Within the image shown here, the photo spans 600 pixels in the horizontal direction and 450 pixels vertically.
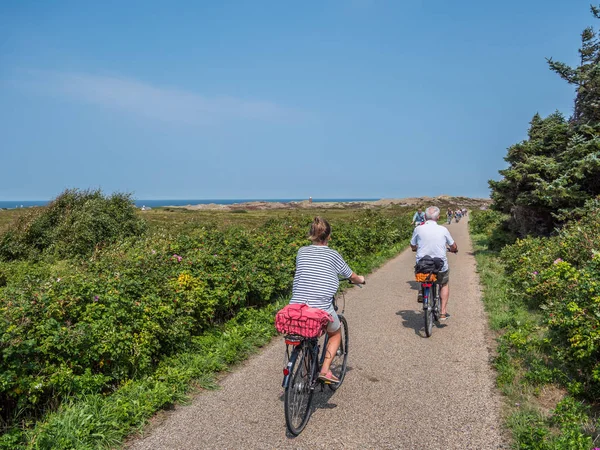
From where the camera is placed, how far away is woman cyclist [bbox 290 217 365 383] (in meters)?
4.29

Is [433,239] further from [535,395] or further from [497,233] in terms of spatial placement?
[497,233]

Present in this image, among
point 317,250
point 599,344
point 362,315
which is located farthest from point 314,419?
point 362,315

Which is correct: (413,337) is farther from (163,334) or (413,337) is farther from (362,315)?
(163,334)

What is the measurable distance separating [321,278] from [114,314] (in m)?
2.42

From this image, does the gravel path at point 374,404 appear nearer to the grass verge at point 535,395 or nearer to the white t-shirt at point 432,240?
the grass verge at point 535,395

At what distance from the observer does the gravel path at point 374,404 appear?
13.0 feet

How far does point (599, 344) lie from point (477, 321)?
12.7 feet

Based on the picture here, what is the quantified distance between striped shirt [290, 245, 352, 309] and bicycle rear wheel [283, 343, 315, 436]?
1.55 feet

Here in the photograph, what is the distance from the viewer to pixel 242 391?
5004mm

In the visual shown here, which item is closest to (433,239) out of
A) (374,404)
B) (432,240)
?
(432,240)

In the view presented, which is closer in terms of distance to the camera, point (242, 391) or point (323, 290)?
point (323, 290)

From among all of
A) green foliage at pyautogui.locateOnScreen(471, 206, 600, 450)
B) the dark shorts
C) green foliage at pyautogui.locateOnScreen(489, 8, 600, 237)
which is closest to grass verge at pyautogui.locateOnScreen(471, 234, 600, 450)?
green foliage at pyautogui.locateOnScreen(471, 206, 600, 450)

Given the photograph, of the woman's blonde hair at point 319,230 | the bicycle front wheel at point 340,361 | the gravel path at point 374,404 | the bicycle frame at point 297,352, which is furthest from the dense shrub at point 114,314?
the woman's blonde hair at point 319,230

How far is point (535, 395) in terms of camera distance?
4.72 m
